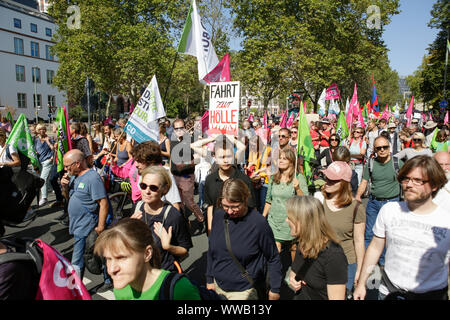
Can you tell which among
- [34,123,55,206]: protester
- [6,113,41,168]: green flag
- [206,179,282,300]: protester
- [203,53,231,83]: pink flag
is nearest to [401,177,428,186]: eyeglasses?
[206,179,282,300]: protester

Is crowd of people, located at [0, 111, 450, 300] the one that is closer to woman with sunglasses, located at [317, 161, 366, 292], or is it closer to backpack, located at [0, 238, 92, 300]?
woman with sunglasses, located at [317, 161, 366, 292]

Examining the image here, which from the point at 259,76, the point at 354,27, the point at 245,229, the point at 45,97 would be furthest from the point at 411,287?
the point at 45,97

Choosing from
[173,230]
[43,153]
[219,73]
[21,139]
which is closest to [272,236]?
[173,230]

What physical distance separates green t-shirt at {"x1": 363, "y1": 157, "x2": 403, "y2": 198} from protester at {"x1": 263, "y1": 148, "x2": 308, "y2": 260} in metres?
1.23

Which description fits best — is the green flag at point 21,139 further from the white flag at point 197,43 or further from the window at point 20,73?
the window at point 20,73

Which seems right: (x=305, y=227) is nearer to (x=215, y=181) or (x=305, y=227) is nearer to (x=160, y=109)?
(x=215, y=181)

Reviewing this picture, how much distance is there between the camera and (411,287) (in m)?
2.24

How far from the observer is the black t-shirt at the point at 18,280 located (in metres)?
1.36

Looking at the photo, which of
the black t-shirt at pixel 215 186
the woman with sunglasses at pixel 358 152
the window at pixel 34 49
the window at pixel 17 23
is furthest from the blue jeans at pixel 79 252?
the window at pixel 34 49

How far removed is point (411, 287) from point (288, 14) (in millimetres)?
26251

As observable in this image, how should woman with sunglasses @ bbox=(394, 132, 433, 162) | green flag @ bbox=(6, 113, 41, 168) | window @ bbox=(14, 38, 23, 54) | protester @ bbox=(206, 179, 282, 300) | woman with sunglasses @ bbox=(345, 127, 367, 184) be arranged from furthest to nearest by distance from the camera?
window @ bbox=(14, 38, 23, 54)
woman with sunglasses @ bbox=(345, 127, 367, 184)
green flag @ bbox=(6, 113, 41, 168)
woman with sunglasses @ bbox=(394, 132, 433, 162)
protester @ bbox=(206, 179, 282, 300)

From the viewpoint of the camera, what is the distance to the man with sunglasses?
4484mm
